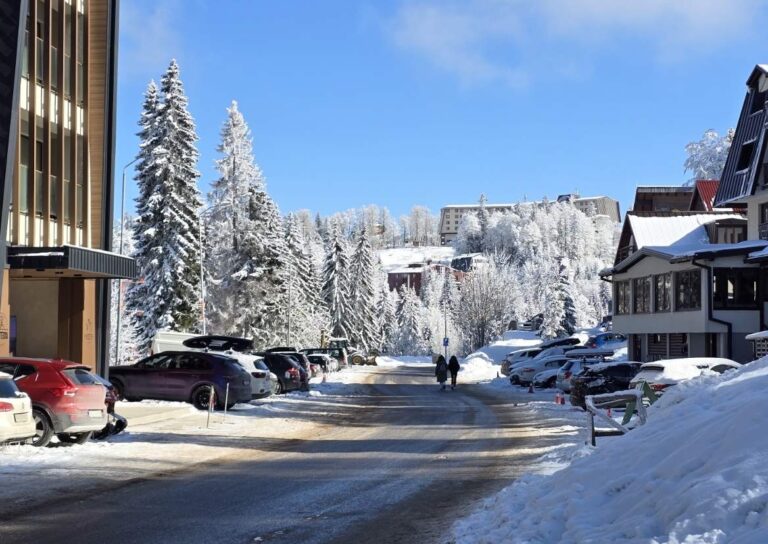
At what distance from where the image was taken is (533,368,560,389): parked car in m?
40.7

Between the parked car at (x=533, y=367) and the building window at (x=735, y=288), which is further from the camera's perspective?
the parked car at (x=533, y=367)

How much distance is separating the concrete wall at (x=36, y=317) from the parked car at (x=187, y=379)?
246 cm

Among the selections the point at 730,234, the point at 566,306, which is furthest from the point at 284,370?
the point at 566,306

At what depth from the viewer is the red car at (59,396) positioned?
49.4 ft

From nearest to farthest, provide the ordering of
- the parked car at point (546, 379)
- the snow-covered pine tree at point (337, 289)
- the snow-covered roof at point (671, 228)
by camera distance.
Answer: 1. the parked car at point (546, 379)
2. the snow-covered roof at point (671, 228)
3. the snow-covered pine tree at point (337, 289)

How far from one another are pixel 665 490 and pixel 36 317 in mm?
23877

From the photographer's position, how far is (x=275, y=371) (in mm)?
33812

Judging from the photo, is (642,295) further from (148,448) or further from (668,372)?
(148,448)

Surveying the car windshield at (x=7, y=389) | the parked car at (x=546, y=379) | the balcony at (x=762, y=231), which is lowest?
the parked car at (x=546, y=379)

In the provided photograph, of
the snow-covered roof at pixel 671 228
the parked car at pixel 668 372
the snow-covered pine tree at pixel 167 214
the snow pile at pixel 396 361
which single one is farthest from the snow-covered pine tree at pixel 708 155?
the parked car at pixel 668 372

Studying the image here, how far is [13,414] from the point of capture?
13.2 metres

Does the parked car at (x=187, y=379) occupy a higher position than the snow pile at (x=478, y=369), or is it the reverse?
the parked car at (x=187, y=379)

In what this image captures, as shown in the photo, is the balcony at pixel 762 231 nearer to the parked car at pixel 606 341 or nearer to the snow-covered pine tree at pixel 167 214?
the parked car at pixel 606 341

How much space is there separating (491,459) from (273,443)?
4.92m
